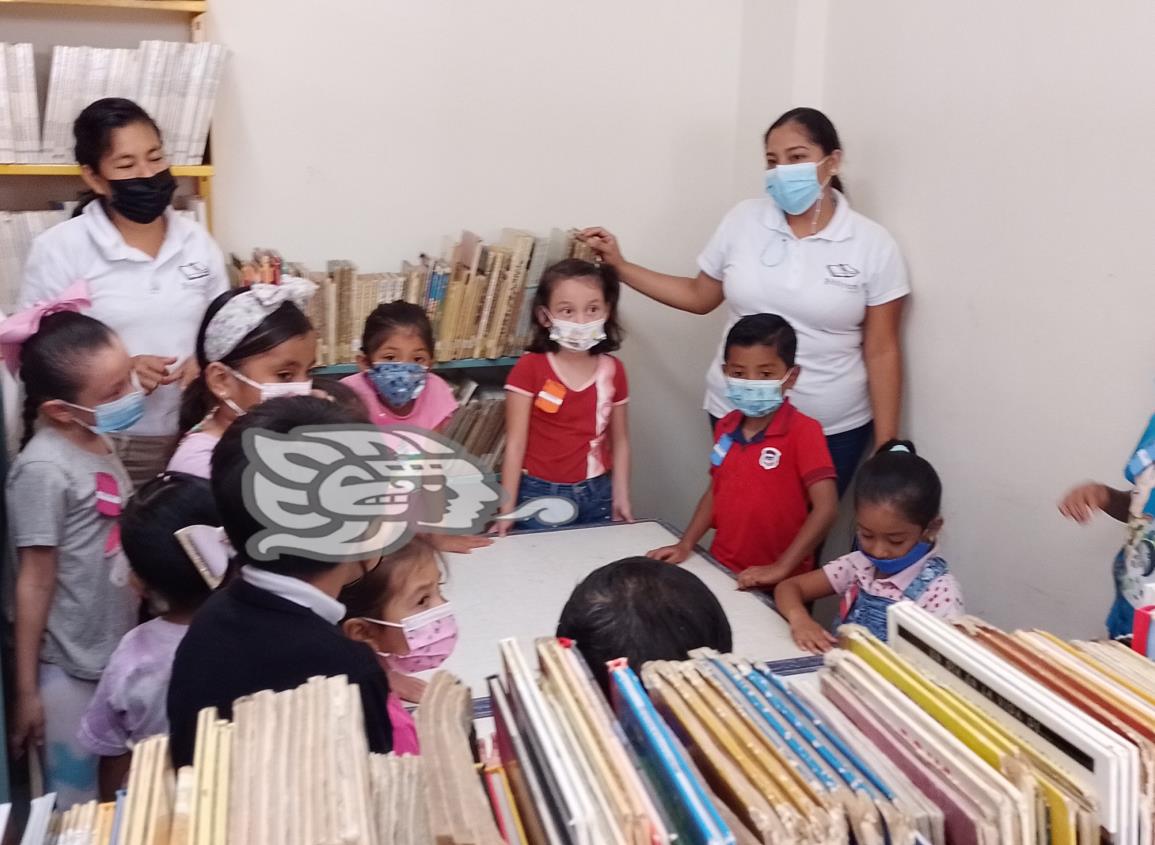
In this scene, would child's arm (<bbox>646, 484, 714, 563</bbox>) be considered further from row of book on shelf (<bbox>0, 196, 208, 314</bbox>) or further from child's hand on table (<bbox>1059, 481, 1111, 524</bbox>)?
row of book on shelf (<bbox>0, 196, 208, 314</bbox>)

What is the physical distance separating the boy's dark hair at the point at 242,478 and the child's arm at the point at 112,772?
0.75 m

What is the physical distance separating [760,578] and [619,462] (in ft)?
2.45

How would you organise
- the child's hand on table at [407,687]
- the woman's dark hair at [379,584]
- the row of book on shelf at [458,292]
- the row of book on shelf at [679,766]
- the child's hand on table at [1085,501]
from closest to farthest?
the row of book on shelf at [679,766]
the woman's dark hair at [379,584]
the child's hand on table at [407,687]
the child's hand on table at [1085,501]
the row of book on shelf at [458,292]

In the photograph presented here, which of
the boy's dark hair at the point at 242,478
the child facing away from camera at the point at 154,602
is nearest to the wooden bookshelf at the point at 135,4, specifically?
the child facing away from camera at the point at 154,602

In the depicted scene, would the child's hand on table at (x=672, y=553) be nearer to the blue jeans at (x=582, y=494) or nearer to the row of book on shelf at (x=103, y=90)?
the blue jeans at (x=582, y=494)

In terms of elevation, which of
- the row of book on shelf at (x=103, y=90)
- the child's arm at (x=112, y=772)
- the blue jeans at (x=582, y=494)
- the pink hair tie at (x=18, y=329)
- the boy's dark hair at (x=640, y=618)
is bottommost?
the child's arm at (x=112, y=772)

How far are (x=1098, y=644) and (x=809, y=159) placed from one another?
205 centimetres

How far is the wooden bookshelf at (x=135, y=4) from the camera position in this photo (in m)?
2.84

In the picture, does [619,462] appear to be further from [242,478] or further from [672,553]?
[242,478]

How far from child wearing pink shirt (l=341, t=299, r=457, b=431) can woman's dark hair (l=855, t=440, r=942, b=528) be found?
3.84ft

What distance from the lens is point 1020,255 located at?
2629mm

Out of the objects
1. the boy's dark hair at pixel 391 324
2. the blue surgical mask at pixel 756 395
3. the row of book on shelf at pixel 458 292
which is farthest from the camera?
the row of book on shelf at pixel 458 292

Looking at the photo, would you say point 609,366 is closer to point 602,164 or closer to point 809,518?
point 809,518

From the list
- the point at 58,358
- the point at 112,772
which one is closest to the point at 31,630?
the point at 112,772
